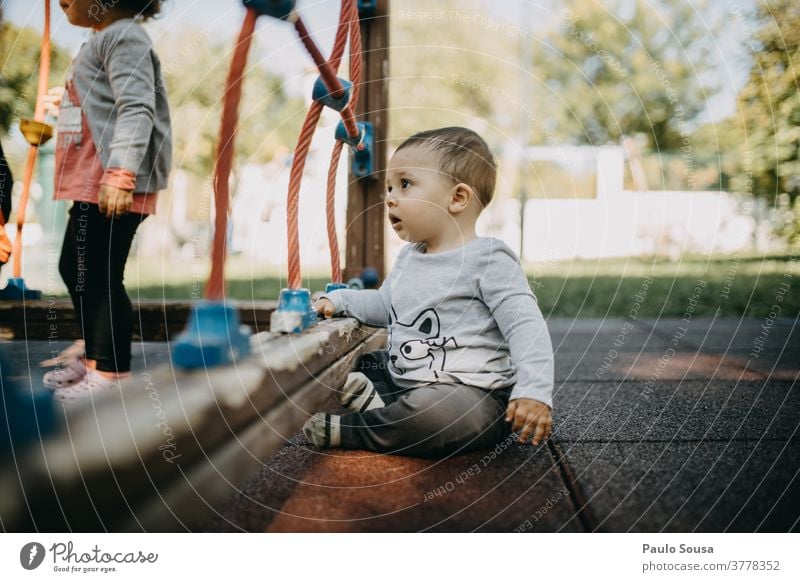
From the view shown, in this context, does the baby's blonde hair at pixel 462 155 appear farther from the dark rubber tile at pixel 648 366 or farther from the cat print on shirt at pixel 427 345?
the dark rubber tile at pixel 648 366

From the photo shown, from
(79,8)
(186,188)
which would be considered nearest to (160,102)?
(79,8)

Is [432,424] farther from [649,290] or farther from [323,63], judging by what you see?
[649,290]

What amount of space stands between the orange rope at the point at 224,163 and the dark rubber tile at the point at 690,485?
41 cm

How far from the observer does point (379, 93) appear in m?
1.45

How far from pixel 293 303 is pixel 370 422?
0.61ft

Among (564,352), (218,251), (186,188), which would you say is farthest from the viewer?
(186,188)

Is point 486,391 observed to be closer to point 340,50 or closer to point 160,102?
point 340,50

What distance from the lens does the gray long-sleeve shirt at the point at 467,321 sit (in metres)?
0.81

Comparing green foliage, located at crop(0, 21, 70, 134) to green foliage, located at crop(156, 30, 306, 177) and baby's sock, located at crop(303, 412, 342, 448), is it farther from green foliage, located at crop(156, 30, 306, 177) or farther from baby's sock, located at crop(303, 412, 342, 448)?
baby's sock, located at crop(303, 412, 342, 448)

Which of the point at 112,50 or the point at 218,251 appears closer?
the point at 218,251

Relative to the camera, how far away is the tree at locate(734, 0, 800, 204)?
4.38 ft

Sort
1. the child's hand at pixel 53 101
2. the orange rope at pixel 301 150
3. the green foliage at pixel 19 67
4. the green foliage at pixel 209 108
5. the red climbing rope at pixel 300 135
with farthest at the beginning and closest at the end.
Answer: the green foliage at pixel 209 108
the green foliage at pixel 19 67
the child's hand at pixel 53 101
the orange rope at pixel 301 150
the red climbing rope at pixel 300 135

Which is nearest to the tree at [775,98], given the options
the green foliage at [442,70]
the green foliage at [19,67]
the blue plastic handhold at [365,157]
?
the blue plastic handhold at [365,157]

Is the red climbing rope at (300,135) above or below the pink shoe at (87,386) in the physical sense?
above
